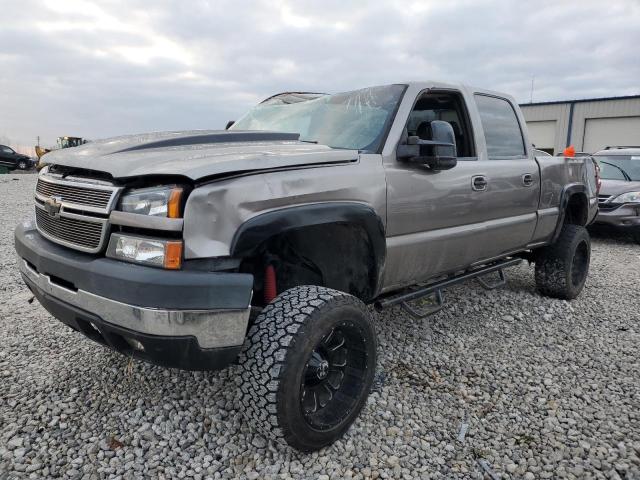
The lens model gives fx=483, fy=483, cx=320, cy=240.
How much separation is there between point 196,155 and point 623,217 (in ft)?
26.4

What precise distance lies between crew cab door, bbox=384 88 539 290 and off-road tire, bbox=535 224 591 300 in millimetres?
711

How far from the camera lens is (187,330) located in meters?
1.90

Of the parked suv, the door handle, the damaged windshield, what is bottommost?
the parked suv

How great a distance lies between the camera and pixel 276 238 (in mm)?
2406

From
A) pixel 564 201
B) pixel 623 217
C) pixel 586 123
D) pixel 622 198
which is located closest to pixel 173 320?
pixel 564 201

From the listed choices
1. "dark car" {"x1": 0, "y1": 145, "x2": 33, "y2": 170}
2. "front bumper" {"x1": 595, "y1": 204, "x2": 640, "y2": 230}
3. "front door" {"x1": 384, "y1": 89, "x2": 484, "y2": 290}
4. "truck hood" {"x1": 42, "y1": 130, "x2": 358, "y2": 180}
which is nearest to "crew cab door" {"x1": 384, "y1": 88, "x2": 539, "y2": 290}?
"front door" {"x1": 384, "y1": 89, "x2": 484, "y2": 290}

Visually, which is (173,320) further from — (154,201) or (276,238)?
(276,238)

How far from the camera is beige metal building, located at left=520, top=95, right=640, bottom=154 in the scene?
24.1m

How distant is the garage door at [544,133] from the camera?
88.8ft

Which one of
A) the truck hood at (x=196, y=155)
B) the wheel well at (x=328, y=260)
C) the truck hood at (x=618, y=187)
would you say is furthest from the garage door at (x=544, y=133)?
the truck hood at (x=196, y=155)

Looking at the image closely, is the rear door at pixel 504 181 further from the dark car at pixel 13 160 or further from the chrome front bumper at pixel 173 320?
the dark car at pixel 13 160

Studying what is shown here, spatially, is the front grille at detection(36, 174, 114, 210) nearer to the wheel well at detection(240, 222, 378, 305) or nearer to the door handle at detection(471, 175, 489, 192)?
the wheel well at detection(240, 222, 378, 305)

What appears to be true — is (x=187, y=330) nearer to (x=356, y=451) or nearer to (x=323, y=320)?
(x=323, y=320)

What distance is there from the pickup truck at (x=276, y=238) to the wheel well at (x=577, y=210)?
Answer: 1839 mm
